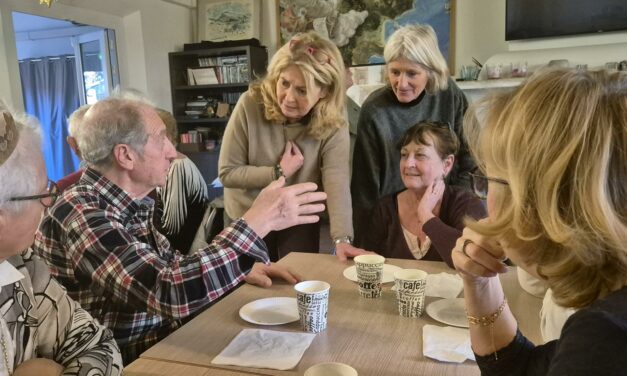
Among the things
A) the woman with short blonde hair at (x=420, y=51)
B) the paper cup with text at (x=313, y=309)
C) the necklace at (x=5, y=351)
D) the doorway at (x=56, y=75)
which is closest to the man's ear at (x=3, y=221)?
the necklace at (x=5, y=351)

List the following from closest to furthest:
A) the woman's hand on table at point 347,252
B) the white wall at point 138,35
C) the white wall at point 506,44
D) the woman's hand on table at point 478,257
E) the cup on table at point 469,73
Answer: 1. the woman's hand on table at point 478,257
2. the woman's hand on table at point 347,252
3. the white wall at point 138,35
4. the white wall at point 506,44
5. the cup on table at point 469,73

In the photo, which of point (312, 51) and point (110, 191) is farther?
point (312, 51)

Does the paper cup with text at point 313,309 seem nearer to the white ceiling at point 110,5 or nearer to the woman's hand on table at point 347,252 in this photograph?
the woman's hand on table at point 347,252

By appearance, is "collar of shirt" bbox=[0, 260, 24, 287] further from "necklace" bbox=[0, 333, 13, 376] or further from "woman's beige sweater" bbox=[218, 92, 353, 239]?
"woman's beige sweater" bbox=[218, 92, 353, 239]

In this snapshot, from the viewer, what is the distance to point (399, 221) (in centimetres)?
195

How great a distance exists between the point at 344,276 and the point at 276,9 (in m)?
4.37

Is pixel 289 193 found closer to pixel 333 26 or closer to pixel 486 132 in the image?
pixel 486 132

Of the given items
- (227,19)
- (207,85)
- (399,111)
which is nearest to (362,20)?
(227,19)

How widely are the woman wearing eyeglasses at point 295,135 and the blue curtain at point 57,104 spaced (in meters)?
3.84

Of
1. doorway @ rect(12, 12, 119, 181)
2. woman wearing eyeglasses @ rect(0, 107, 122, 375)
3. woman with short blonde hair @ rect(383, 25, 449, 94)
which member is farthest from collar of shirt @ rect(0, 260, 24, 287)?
doorway @ rect(12, 12, 119, 181)

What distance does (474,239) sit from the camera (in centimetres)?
91

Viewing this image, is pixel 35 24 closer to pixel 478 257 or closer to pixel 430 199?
pixel 430 199

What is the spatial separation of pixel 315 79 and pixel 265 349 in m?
1.22

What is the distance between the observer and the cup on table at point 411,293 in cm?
122
